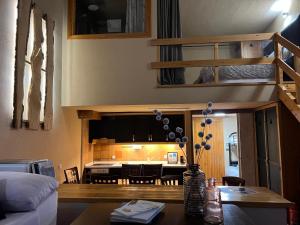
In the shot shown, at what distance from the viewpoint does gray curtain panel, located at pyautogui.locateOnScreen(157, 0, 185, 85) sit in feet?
16.3

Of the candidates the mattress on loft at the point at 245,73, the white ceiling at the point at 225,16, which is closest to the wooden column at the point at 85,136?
the mattress on loft at the point at 245,73

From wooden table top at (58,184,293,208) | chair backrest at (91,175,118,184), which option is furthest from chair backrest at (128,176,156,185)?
wooden table top at (58,184,293,208)

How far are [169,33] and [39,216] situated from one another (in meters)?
4.11

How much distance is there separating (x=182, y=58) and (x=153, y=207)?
3.57 meters

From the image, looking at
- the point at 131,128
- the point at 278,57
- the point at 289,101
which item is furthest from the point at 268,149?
the point at 131,128

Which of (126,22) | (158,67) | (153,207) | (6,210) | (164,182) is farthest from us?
(126,22)

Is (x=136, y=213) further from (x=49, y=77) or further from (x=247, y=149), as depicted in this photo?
(x=247, y=149)

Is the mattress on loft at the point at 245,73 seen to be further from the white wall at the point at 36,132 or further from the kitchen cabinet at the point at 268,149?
the white wall at the point at 36,132

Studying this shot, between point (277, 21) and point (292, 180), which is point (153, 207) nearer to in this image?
point (292, 180)

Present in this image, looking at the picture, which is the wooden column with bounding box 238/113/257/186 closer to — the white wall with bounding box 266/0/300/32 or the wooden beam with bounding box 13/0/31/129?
the white wall with bounding box 266/0/300/32

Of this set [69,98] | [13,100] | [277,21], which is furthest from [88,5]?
[277,21]

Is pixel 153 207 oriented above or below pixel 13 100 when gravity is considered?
below

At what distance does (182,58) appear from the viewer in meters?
5.05

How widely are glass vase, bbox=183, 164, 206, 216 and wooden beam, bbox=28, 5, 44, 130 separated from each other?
2.60 m
